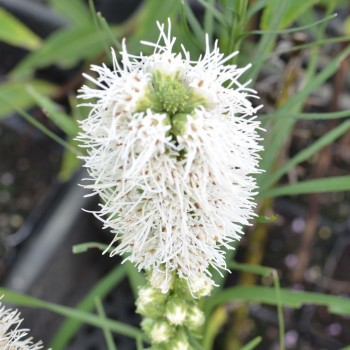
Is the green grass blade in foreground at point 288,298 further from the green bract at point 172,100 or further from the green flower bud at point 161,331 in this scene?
the green bract at point 172,100

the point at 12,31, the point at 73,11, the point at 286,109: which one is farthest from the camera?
the point at 73,11

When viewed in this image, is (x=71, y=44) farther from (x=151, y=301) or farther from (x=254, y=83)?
(x=151, y=301)

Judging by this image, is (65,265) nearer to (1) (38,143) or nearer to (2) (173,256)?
(1) (38,143)

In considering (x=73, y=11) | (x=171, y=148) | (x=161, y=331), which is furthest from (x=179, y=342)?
(x=73, y=11)

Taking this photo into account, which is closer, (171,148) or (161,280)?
(171,148)

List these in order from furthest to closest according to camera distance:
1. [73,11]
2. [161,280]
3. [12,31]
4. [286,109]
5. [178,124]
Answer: [73,11] → [12,31] → [286,109] → [161,280] → [178,124]

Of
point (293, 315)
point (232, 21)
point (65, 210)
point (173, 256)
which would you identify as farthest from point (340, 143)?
point (173, 256)

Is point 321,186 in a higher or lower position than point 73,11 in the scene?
lower
